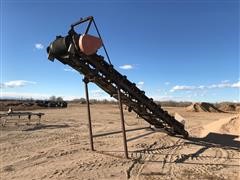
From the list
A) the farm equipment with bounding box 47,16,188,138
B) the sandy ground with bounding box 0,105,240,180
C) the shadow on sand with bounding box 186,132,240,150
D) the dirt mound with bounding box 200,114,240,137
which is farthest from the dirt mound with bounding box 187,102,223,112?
the farm equipment with bounding box 47,16,188,138

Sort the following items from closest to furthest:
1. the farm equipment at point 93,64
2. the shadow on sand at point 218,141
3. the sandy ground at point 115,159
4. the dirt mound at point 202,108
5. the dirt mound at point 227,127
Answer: the sandy ground at point 115,159
the farm equipment at point 93,64
the shadow on sand at point 218,141
the dirt mound at point 227,127
the dirt mound at point 202,108

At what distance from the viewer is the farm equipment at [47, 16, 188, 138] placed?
8.27 m

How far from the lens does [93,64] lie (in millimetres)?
8844

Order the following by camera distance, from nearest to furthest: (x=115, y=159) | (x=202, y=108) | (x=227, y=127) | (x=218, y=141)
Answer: (x=115, y=159)
(x=218, y=141)
(x=227, y=127)
(x=202, y=108)

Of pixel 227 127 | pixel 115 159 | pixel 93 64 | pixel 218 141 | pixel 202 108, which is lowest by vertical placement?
pixel 218 141

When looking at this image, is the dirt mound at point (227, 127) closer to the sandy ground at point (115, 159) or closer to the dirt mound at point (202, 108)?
the sandy ground at point (115, 159)

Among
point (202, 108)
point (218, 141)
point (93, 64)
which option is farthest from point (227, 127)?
point (202, 108)

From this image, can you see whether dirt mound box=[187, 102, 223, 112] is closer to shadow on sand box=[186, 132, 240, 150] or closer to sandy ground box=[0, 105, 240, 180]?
→ shadow on sand box=[186, 132, 240, 150]

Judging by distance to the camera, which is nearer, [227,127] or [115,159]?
[115,159]

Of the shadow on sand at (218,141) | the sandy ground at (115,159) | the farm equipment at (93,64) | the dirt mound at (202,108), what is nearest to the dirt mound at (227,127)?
the shadow on sand at (218,141)

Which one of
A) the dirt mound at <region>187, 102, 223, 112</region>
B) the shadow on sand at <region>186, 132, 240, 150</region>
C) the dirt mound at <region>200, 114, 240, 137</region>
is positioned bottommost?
the shadow on sand at <region>186, 132, 240, 150</region>

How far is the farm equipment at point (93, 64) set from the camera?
8.27 metres

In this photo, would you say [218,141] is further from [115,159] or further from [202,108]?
[202,108]

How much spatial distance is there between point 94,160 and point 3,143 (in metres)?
4.79
